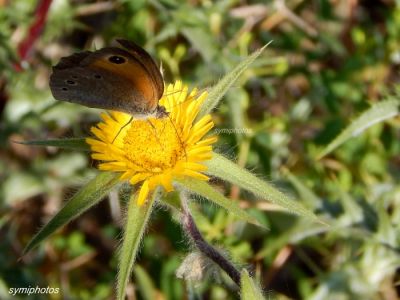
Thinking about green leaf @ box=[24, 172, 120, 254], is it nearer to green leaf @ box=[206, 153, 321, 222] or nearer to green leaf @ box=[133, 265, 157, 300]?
green leaf @ box=[206, 153, 321, 222]

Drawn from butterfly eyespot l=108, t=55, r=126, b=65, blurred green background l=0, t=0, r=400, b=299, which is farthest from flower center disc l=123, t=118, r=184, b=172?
blurred green background l=0, t=0, r=400, b=299

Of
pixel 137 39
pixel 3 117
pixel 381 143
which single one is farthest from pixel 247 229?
pixel 3 117

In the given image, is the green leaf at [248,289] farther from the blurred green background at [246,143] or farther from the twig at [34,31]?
the twig at [34,31]

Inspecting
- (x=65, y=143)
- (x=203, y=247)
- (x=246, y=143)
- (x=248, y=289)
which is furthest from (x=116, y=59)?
(x=246, y=143)

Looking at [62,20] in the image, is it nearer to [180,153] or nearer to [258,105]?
[258,105]

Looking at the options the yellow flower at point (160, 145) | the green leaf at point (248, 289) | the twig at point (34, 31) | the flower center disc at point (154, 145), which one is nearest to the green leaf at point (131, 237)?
the yellow flower at point (160, 145)

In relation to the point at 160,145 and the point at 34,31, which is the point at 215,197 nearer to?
the point at 160,145

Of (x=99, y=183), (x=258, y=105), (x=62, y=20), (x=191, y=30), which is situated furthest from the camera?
(x=258, y=105)
